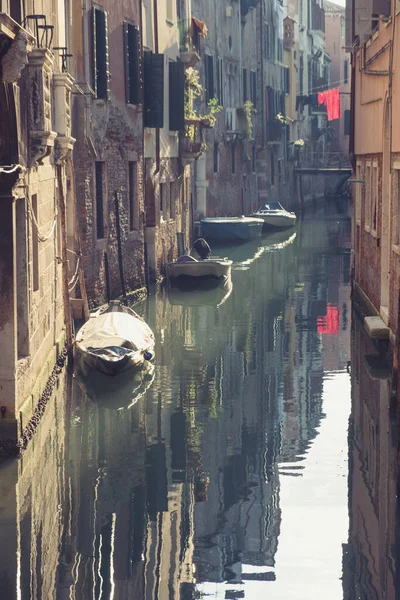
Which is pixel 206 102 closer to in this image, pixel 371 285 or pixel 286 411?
pixel 371 285

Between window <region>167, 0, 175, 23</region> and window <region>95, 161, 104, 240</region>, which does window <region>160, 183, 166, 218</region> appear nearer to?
window <region>167, 0, 175, 23</region>

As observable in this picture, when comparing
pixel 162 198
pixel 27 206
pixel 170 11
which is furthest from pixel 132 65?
pixel 27 206

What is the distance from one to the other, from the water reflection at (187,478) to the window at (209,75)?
1855 cm

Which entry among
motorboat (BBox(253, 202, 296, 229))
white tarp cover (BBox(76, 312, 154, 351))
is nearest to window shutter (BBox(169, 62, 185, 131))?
white tarp cover (BBox(76, 312, 154, 351))

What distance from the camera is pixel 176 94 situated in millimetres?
26391

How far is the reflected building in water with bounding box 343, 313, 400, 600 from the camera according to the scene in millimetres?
7961

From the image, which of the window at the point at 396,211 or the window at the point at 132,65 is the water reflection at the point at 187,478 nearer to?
the window at the point at 396,211

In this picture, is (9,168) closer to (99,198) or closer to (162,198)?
(99,198)

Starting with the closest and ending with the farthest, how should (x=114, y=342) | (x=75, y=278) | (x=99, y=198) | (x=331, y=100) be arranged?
(x=114, y=342)
(x=75, y=278)
(x=99, y=198)
(x=331, y=100)

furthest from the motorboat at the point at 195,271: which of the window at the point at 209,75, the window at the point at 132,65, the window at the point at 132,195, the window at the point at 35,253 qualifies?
the window at the point at 209,75

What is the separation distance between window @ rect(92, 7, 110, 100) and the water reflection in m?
4.22

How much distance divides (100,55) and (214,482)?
1093cm

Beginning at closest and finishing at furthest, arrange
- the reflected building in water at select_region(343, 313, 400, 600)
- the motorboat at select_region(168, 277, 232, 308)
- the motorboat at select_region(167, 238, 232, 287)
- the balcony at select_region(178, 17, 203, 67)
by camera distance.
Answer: the reflected building in water at select_region(343, 313, 400, 600) < the motorboat at select_region(168, 277, 232, 308) < the motorboat at select_region(167, 238, 232, 287) < the balcony at select_region(178, 17, 203, 67)

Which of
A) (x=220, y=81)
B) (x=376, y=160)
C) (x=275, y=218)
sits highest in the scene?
(x=220, y=81)
